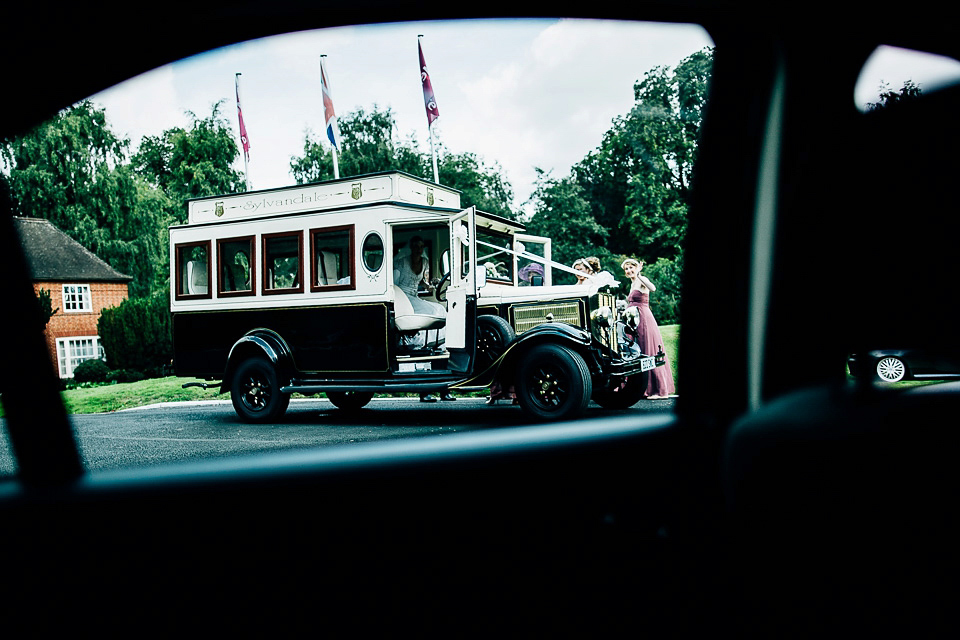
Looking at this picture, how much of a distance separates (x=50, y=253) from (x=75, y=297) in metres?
0.34

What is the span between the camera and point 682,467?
137cm

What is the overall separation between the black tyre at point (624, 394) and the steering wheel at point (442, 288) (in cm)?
236

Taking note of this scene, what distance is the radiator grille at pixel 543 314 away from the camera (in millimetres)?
7793

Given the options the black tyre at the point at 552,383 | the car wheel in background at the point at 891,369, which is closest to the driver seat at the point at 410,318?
the black tyre at the point at 552,383

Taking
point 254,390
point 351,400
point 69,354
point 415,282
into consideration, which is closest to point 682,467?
point 69,354

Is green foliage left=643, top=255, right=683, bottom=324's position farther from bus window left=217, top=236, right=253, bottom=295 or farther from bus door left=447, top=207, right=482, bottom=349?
bus window left=217, top=236, right=253, bottom=295

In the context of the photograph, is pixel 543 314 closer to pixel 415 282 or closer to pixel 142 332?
pixel 415 282

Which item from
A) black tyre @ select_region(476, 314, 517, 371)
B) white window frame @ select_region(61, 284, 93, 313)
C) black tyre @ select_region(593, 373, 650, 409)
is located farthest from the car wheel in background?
black tyre @ select_region(476, 314, 517, 371)

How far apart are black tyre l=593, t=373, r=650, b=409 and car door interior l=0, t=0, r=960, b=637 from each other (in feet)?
16.8

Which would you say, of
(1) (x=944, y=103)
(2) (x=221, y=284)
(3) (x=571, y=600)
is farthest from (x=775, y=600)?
(2) (x=221, y=284)

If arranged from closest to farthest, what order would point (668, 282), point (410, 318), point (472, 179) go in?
point (668, 282), point (410, 318), point (472, 179)

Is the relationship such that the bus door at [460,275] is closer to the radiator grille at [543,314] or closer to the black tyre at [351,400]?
the radiator grille at [543,314]

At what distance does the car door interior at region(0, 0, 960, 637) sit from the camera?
104 cm

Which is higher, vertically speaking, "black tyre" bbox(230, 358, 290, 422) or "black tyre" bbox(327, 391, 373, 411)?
"black tyre" bbox(230, 358, 290, 422)
